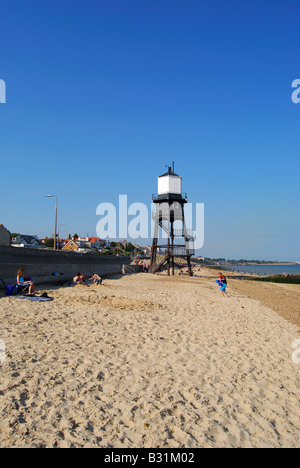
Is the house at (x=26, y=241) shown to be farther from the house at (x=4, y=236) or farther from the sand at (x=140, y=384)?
the sand at (x=140, y=384)

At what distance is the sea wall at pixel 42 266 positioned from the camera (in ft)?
51.9

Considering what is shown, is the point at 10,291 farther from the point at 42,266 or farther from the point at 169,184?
the point at 169,184

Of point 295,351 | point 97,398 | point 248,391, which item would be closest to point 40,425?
point 97,398

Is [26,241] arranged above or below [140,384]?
above

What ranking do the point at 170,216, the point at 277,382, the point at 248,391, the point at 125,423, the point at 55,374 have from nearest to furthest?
the point at 125,423 < the point at 55,374 < the point at 248,391 < the point at 277,382 < the point at 170,216

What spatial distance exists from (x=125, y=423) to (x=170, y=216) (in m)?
39.3

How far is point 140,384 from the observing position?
17.3 feet

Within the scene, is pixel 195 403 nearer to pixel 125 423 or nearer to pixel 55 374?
pixel 125 423

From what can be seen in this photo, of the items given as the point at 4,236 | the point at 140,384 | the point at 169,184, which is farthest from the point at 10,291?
the point at 4,236

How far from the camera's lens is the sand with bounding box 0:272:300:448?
3.95 m

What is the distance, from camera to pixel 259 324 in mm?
11172

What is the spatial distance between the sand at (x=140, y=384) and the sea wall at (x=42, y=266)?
274 inches

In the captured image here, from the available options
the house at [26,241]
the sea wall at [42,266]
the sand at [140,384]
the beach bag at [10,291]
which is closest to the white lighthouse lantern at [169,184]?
the sea wall at [42,266]

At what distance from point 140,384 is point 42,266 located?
15.1 metres
